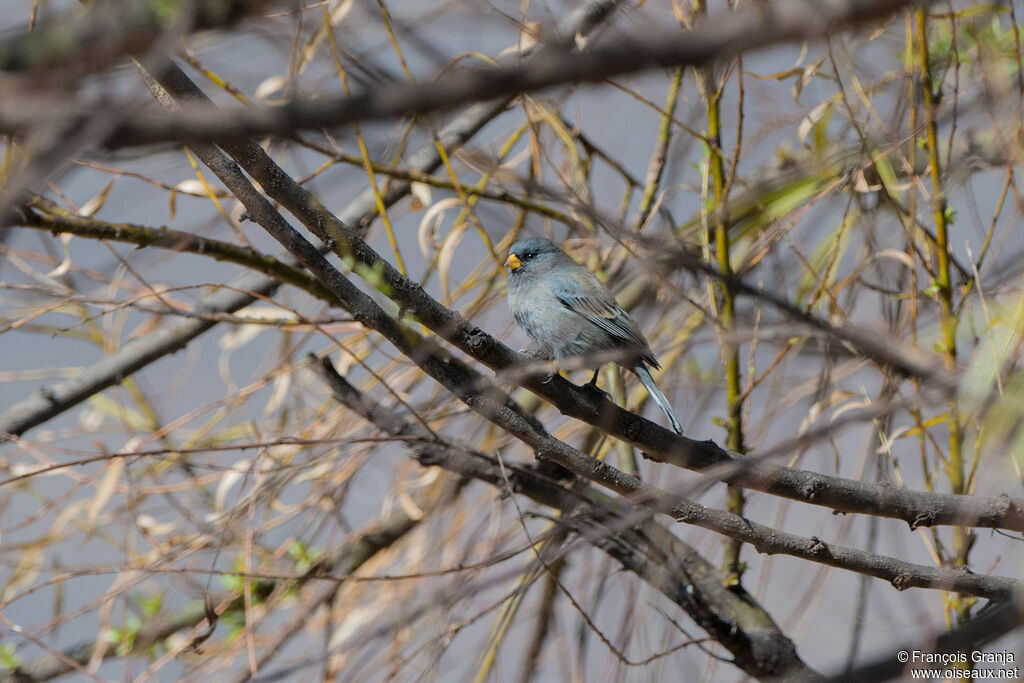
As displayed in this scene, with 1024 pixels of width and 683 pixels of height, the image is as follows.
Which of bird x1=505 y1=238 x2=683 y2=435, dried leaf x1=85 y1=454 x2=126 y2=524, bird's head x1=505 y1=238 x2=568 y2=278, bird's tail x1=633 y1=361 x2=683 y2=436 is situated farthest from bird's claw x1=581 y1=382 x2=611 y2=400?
dried leaf x1=85 y1=454 x2=126 y2=524

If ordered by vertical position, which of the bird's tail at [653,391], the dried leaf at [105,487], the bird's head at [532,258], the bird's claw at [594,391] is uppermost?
the bird's head at [532,258]

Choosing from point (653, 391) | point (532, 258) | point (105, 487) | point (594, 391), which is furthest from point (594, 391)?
point (105, 487)

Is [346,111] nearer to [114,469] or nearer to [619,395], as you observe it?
[619,395]

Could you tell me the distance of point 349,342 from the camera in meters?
3.04

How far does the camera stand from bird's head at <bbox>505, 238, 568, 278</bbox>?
10.7ft

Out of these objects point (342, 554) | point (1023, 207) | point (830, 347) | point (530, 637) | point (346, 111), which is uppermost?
point (1023, 207)

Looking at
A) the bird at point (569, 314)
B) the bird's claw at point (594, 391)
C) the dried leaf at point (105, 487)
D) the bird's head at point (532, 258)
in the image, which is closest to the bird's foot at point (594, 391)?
the bird's claw at point (594, 391)

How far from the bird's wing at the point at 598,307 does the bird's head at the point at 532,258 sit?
0.14m

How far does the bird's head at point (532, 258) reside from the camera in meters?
3.26

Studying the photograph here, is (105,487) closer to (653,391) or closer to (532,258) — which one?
(532,258)

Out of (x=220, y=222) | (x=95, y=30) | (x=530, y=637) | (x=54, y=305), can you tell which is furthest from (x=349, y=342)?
(x=95, y=30)

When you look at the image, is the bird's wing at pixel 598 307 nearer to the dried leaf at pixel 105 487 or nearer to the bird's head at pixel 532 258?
the bird's head at pixel 532 258

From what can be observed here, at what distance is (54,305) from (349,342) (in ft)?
3.03

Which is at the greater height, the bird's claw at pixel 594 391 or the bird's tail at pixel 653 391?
the bird's tail at pixel 653 391
